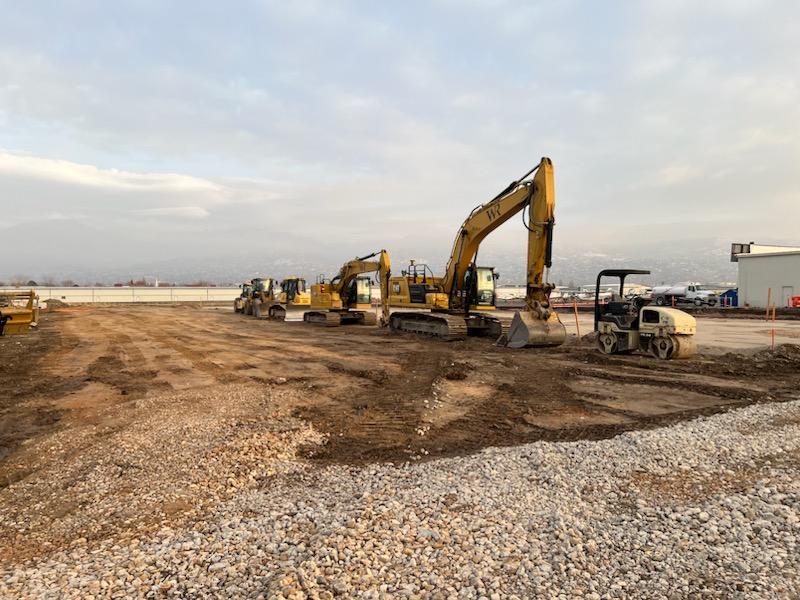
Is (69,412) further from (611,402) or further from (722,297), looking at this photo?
(722,297)

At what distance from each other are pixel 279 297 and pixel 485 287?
63.6 feet

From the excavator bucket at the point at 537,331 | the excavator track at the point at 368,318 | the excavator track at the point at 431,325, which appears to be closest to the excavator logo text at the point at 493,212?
the excavator bucket at the point at 537,331

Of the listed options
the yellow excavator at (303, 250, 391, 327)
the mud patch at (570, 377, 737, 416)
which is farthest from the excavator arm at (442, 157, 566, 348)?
the yellow excavator at (303, 250, 391, 327)

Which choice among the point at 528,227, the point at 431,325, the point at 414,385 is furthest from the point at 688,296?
the point at 414,385

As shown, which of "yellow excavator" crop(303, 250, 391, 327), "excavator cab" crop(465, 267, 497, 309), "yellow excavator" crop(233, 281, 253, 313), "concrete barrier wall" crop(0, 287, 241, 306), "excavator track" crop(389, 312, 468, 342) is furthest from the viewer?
"concrete barrier wall" crop(0, 287, 241, 306)

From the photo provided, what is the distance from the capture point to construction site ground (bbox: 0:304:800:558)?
7.38 m

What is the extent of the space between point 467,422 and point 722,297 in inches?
1799

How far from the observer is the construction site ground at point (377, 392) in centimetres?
738

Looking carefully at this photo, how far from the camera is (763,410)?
8.24 metres

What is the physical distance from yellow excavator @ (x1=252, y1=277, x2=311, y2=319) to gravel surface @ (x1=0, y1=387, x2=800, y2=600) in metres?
27.4

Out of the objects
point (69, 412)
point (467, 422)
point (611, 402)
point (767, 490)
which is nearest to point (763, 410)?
point (611, 402)

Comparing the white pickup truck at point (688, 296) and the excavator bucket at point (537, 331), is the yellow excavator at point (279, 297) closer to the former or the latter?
the excavator bucket at point (537, 331)

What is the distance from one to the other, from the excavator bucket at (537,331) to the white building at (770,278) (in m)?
27.9

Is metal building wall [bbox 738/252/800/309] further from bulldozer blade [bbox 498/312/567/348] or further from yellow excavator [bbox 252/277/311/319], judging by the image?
yellow excavator [bbox 252/277/311/319]
